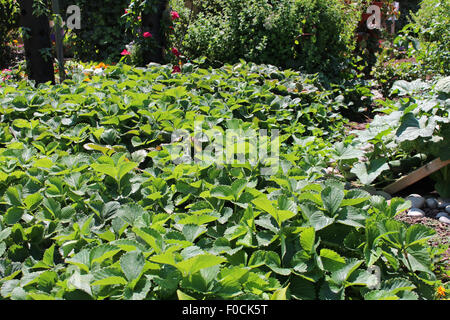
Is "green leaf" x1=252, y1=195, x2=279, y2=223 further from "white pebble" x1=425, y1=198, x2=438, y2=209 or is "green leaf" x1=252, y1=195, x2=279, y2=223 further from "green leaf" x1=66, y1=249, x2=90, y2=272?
"white pebble" x1=425, y1=198, x2=438, y2=209

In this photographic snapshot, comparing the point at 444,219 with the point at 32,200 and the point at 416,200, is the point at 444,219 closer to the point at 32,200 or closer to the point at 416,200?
the point at 416,200

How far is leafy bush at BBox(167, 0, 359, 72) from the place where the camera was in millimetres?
5531

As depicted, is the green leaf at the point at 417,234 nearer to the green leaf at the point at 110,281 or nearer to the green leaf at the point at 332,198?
the green leaf at the point at 332,198

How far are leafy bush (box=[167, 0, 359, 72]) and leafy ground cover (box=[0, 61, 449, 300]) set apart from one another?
11.1 feet

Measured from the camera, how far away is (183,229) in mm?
1458

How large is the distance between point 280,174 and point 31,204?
105 centimetres

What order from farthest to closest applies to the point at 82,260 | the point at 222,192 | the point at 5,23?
the point at 5,23, the point at 222,192, the point at 82,260

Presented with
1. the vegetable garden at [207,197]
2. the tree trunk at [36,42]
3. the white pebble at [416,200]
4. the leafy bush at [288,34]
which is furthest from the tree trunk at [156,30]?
the white pebble at [416,200]

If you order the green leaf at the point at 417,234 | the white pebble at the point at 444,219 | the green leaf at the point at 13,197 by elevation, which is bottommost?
the white pebble at the point at 444,219

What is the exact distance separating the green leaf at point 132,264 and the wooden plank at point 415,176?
2219 mm

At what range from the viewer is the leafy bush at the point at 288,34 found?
553cm

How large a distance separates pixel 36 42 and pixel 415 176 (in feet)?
13.3

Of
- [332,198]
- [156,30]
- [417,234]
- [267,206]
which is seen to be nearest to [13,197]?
[267,206]

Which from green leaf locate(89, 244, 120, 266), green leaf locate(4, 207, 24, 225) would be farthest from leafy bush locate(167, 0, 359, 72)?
green leaf locate(89, 244, 120, 266)
